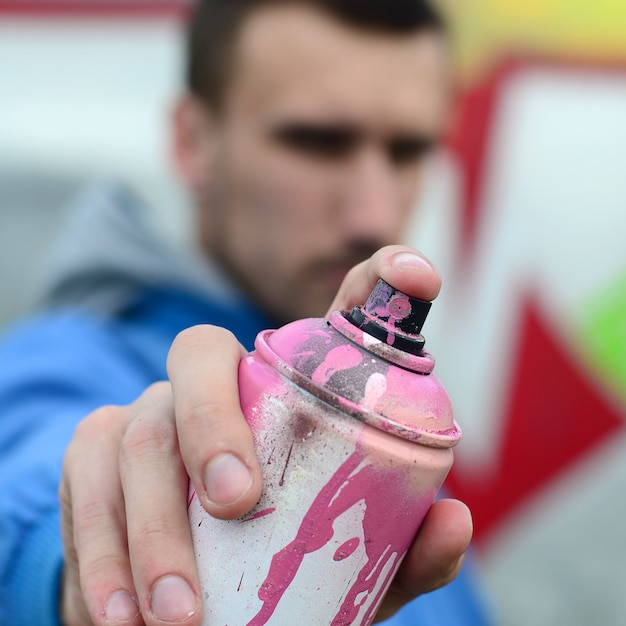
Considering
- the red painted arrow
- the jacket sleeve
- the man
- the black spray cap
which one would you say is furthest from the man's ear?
the black spray cap

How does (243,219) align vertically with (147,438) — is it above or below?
below

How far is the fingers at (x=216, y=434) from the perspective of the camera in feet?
1.31

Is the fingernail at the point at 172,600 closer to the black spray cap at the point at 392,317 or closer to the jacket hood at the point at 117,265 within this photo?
the black spray cap at the point at 392,317

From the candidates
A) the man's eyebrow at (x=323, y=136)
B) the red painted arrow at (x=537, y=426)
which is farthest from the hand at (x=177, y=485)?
the red painted arrow at (x=537, y=426)

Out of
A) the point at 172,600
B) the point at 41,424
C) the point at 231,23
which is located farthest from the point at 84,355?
the point at 231,23

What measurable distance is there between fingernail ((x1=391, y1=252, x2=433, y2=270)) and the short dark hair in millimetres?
1064

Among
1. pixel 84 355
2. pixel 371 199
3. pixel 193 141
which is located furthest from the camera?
pixel 193 141

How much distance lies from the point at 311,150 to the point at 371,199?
0.15 meters

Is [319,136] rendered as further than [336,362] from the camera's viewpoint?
Yes

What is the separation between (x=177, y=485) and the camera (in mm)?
452

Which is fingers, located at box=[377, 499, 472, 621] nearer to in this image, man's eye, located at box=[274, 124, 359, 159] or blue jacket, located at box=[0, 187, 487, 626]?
blue jacket, located at box=[0, 187, 487, 626]

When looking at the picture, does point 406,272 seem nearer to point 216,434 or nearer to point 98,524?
point 216,434

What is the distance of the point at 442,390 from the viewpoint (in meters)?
0.43

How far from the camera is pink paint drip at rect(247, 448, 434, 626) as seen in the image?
0.40 meters
